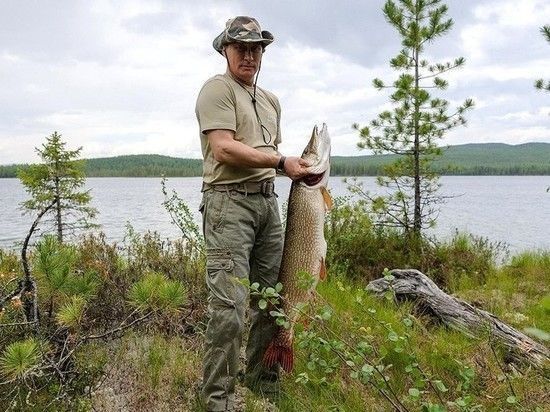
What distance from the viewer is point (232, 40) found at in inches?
157

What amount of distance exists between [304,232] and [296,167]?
0.52m

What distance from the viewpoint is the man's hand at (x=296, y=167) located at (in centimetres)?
392

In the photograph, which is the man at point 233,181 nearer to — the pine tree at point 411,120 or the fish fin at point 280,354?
the fish fin at point 280,354

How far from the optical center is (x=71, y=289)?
3.83m

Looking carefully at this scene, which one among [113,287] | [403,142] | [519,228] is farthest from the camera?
[519,228]

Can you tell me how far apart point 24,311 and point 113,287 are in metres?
1.70

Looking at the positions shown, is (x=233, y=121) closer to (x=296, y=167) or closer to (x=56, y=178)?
(x=296, y=167)

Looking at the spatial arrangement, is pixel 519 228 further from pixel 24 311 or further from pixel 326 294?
pixel 24 311

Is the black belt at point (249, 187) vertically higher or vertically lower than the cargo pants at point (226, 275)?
higher

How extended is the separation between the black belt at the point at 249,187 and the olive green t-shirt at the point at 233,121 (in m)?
Result: 0.03

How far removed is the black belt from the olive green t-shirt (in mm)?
30

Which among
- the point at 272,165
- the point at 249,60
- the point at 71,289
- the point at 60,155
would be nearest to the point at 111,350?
the point at 71,289

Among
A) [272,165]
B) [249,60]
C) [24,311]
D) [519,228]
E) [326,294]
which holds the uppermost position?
[249,60]

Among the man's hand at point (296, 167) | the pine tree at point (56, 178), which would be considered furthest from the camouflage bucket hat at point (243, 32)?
the pine tree at point (56, 178)
